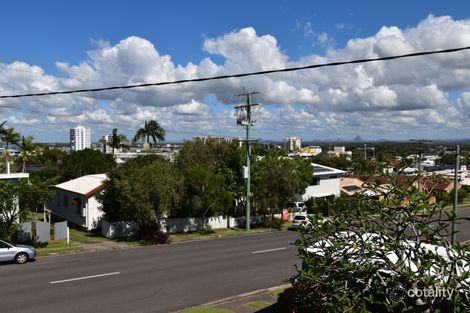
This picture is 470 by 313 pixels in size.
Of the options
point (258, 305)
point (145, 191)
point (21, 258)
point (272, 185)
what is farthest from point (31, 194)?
point (272, 185)

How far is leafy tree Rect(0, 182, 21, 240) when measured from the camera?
26.6 m

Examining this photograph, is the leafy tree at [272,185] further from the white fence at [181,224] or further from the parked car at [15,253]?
the parked car at [15,253]

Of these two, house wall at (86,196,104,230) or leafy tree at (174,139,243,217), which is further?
house wall at (86,196,104,230)

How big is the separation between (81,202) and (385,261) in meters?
31.0

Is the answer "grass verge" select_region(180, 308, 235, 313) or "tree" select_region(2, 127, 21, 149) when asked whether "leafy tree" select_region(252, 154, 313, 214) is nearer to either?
"grass verge" select_region(180, 308, 235, 313)

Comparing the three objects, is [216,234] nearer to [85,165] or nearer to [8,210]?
[8,210]

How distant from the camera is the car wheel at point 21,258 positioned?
23.6 m

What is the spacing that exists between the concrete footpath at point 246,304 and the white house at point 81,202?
19.7m

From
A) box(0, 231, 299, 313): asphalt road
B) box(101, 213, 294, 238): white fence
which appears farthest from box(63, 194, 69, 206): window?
box(0, 231, 299, 313): asphalt road

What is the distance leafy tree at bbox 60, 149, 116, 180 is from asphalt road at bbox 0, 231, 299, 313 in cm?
2643

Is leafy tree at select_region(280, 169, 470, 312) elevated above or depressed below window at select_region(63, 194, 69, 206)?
above

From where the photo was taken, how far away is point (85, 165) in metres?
53.0

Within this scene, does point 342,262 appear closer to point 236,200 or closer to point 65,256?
Result: point 65,256

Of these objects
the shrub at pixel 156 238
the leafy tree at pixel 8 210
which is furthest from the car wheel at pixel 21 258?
the shrub at pixel 156 238
